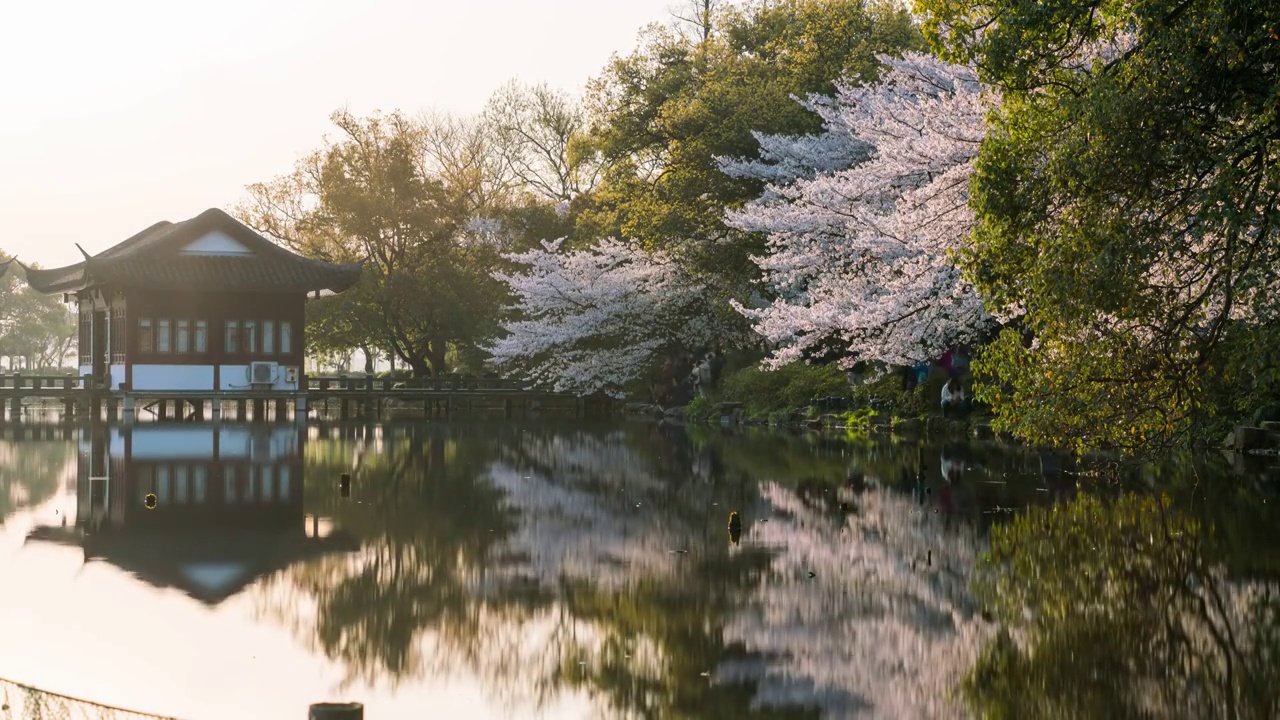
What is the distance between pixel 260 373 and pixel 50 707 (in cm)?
4288

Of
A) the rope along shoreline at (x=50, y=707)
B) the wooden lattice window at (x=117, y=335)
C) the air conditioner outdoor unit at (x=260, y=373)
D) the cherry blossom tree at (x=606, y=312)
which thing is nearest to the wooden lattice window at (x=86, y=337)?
the wooden lattice window at (x=117, y=335)

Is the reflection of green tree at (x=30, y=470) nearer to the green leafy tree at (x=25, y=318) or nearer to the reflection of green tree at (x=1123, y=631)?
the reflection of green tree at (x=1123, y=631)

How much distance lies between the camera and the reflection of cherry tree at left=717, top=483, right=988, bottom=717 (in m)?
8.22

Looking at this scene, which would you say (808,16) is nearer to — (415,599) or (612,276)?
(612,276)

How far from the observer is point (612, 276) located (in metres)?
46.0

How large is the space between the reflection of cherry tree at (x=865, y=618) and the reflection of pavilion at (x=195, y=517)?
4605 millimetres

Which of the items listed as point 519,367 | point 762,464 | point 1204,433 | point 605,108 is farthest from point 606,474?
point 519,367

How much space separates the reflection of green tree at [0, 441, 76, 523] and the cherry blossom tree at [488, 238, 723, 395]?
18670mm

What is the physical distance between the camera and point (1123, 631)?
9828mm

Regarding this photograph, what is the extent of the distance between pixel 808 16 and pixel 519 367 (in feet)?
68.8

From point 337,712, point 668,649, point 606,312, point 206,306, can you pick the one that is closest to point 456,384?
point 206,306

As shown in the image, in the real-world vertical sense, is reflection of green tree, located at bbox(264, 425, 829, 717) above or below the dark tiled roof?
below

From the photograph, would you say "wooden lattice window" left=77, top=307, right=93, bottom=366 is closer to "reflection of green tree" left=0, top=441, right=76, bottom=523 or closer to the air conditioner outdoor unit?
the air conditioner outdoor unit

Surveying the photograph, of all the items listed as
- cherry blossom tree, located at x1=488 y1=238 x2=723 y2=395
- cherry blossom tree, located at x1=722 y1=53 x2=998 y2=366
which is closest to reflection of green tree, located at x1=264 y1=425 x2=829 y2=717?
cherry blossom tree, located at x1=722 y1=53 x2=998 y2=366
